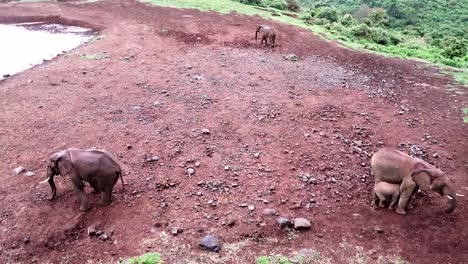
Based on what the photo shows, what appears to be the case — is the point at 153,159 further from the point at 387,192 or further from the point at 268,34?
the point at 268,34

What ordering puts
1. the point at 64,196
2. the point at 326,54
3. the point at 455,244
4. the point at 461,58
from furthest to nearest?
1. the point at 461,58
2. the point at 326,54
3. the point at 64,196
4. the point at 455,244

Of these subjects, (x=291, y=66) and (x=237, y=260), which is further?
(x=291, y=66)

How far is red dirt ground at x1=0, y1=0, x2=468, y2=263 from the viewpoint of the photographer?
6.20m

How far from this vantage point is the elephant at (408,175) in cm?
648

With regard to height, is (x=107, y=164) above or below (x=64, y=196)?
above

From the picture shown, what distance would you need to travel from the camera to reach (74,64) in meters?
13.0

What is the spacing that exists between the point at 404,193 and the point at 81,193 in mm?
5017

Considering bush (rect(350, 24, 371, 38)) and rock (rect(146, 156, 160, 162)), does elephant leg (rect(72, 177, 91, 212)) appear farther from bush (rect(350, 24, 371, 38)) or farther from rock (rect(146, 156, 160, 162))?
bush (rect(350, 24, 371, 38))

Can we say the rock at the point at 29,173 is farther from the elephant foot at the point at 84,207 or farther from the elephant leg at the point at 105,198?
the elephant leg at the point at 105,198

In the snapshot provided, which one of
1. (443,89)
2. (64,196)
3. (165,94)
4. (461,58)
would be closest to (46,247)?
(64,196)

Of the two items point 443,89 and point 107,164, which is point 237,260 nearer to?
point 107,164

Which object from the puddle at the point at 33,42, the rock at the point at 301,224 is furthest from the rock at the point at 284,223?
the puddle at the point at 33,42

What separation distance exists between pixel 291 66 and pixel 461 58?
7032 millimetres

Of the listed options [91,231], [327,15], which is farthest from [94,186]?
[327,15]
